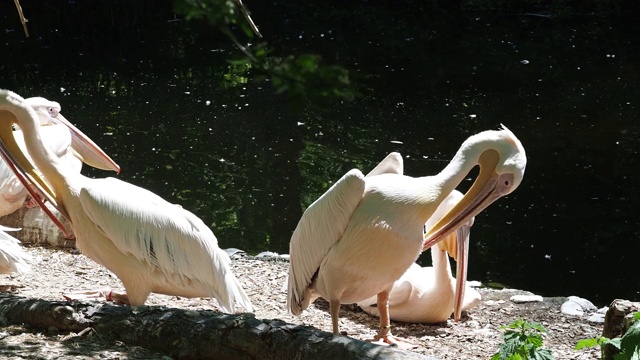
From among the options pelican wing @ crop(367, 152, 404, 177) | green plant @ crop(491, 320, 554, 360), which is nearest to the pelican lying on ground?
pelican wing @ crop(367, 152, 404, 177)

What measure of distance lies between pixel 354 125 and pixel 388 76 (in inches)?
104

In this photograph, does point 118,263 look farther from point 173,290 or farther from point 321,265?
point 321,265

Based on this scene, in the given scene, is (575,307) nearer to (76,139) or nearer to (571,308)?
(571,308)

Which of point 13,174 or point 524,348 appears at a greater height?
point 13,174

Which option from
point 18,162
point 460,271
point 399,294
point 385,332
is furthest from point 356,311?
point 18,162

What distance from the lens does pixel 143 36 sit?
16.6 meters

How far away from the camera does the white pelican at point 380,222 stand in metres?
4.17

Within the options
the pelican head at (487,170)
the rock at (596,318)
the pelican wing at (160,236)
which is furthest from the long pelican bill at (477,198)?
the rock at (596,318)

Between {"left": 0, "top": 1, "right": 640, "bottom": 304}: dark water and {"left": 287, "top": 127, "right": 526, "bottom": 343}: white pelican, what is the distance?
2793mm

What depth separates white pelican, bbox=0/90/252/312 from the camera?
441 cm

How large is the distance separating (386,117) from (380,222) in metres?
7.03

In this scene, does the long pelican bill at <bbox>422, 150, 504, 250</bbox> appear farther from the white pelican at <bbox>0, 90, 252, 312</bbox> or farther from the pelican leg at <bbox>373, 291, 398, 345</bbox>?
the white pelican at <bbox>0, 90, 252, 312</bbox>

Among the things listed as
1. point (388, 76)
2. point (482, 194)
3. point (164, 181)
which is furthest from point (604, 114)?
point (482, 194)

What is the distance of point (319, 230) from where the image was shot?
439 centimetres
